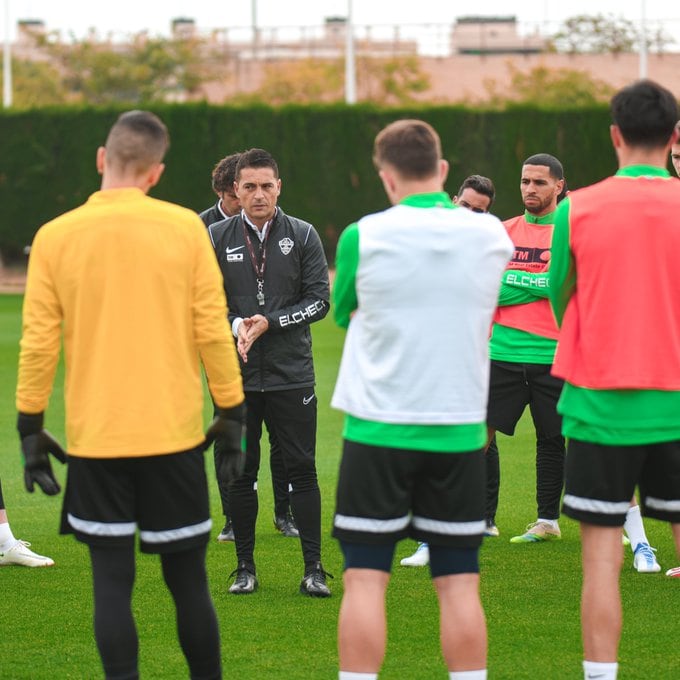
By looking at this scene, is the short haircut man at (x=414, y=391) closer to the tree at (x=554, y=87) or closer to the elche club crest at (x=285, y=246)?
the elche club crest at (x=285, y=246)

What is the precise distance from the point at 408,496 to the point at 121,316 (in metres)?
1.06

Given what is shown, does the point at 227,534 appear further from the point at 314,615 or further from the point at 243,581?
the point at 314,615

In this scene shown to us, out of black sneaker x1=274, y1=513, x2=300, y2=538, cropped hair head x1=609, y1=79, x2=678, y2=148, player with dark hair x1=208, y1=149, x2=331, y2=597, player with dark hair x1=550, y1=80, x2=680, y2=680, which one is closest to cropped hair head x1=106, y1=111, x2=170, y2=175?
player with dark hair x1=550, y1=80, x2=680, y2=680

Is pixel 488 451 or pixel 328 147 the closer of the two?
pixel 488 451

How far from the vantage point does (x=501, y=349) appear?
6859mm

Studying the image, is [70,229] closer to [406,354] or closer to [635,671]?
[406,354]

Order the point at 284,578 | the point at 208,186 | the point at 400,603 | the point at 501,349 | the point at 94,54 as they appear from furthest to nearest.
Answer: the point at 94,54 → the point at 208,186 → the point at 501,349 → the point at 284,578 → the point at 400,603

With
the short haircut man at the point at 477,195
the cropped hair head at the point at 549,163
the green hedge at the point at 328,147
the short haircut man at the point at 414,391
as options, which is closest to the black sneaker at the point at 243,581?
the short haircut man at the point at 414,391

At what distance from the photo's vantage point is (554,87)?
49156 mm

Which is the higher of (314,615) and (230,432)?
(230,432)

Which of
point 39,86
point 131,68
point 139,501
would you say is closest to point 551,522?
point 139,501

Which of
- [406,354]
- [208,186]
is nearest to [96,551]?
[406,354]

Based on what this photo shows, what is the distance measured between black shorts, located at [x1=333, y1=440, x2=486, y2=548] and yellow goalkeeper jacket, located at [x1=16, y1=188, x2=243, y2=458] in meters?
0.56

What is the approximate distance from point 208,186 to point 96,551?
25174mm
